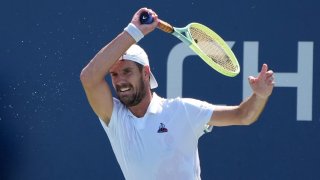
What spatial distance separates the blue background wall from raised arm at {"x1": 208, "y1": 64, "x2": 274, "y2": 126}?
107cm

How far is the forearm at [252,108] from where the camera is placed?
3.04m

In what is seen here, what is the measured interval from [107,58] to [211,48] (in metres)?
0.61

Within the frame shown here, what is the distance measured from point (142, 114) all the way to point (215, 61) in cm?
42

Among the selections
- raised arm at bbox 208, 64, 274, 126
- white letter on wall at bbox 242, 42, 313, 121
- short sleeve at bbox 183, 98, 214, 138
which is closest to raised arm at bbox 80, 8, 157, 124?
short sleeve at bbox 183, 98, 214, 138

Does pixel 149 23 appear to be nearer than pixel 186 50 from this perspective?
Yes

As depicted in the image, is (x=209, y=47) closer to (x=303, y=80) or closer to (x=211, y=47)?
(x=211, y=47)

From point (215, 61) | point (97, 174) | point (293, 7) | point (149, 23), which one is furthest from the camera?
point (97, 174)

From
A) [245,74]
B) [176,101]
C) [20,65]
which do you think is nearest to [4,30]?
[20,65]

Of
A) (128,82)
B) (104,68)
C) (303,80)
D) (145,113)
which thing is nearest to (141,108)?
(145,113)

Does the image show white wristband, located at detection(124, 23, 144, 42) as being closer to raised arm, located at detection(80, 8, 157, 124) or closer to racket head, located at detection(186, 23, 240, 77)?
raised arm, located at detection(80, 8, 157, 124)

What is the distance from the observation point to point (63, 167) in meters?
4.50

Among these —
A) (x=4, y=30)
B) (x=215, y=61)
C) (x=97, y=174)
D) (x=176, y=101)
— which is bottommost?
(x=97, y=174)

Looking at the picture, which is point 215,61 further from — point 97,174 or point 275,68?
point 97,174

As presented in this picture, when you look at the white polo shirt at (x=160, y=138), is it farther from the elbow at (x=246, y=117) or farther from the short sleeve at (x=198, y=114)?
the elbow at (x=246, y=117)
